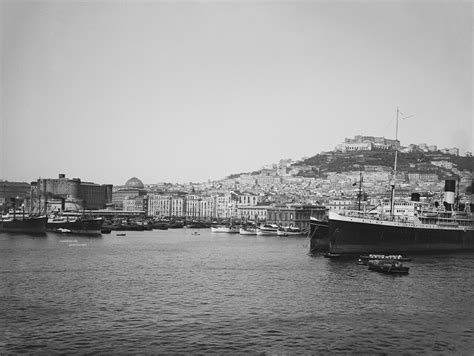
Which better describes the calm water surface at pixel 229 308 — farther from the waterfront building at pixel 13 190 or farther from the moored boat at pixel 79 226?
the waterfront building at pixel 13 190

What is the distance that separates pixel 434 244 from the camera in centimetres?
6234

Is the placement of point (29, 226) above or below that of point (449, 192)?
below

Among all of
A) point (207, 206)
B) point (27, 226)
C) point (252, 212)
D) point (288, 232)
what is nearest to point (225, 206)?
point (207, 206)

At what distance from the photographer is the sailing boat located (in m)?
55.6

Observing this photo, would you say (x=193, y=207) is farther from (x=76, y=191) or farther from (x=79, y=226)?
(x=79, y=226)

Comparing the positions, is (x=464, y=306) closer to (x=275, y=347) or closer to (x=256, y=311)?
(x=256, y=311)

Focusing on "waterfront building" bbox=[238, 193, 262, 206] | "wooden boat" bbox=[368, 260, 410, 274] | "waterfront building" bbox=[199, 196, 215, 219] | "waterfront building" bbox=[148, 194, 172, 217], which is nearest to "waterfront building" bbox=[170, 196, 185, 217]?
"waterfront building" bbox=[148, 194, 172, 217]

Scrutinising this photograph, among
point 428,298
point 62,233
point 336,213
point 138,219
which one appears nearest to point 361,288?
point 428,298

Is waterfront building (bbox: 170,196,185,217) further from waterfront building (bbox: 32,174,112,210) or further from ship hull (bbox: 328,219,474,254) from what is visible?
ship hull (bbox: 328,219,474,254)

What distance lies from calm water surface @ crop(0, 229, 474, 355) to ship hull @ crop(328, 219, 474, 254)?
933 centimetres

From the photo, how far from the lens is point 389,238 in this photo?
190 ft

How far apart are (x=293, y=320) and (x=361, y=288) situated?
9686mm

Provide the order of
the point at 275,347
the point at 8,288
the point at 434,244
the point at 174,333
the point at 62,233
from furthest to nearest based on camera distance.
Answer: the point at 62,233
the point at 434,244
the point at 8,288
the point at 174,333
the point at 275,347

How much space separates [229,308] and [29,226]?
72185 mm
